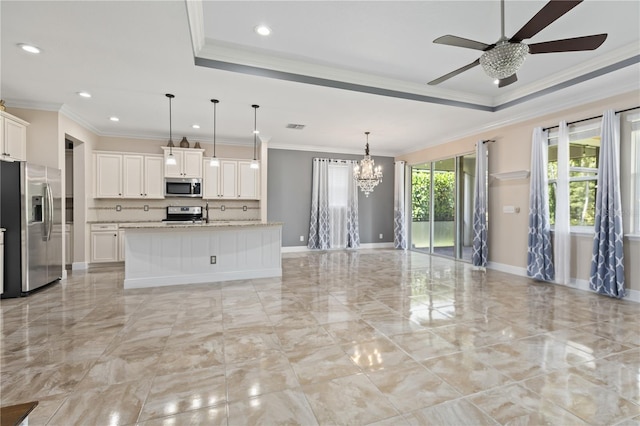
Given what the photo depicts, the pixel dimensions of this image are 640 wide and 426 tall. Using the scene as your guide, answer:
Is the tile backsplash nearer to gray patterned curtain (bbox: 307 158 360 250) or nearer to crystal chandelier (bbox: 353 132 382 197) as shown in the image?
gray patterned curtain (bbox: 307 158 360 250)

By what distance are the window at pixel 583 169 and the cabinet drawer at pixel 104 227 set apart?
26.6 ft

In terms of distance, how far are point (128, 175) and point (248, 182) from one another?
2.51 meters

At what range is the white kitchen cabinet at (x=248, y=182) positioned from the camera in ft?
23.6

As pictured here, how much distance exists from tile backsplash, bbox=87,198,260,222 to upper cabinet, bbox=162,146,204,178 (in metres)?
0.66

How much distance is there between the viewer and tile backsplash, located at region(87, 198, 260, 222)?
21.3 feet

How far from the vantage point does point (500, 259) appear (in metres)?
5.75

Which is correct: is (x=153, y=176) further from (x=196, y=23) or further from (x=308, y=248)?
(x=196, y=23)

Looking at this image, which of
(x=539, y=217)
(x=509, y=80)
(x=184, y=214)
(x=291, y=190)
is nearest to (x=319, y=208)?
(x=291, y=190)

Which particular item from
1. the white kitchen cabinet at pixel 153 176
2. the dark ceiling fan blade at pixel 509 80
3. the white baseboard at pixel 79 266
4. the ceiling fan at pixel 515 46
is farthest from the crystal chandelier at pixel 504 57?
the white baseboard at pixel 79 266

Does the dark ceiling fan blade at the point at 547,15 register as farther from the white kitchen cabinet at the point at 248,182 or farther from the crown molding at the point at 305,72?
the white kitchen cabinet at the point at 248,182

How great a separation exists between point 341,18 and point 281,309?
318 cm

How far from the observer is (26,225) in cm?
409

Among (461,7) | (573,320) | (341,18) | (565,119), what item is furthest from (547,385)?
(565,119)

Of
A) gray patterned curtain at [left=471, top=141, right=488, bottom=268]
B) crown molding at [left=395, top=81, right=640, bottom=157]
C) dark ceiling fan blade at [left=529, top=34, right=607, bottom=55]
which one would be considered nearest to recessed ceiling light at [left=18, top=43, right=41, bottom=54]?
dark ceiling fan blade at [left=529, top=34, right=607, bottom=55]
